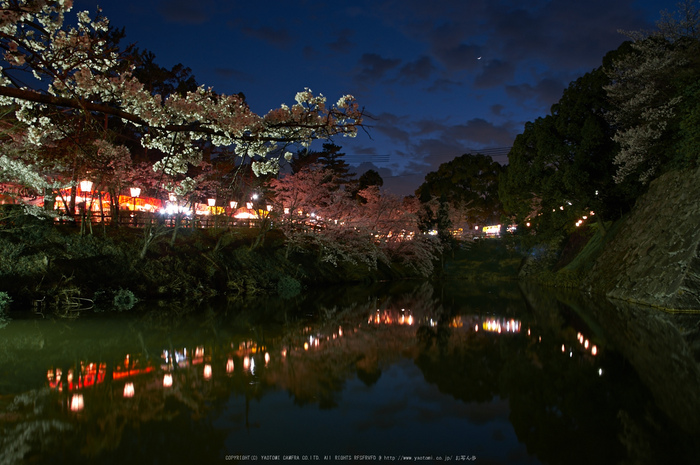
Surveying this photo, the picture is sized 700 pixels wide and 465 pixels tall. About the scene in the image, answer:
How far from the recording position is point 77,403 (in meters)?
5.14

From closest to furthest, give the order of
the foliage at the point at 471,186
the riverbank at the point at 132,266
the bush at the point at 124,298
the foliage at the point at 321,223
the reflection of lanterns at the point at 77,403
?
the reflection of lanterns at the point at 77,403 < the riverbank at the point at 132,266 < the bush at the point at 124,298 < the foliage at the point at 321,223 < the foliage at the point at 471,186

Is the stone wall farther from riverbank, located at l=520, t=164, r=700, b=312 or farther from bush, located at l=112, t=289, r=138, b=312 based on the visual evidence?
bush, located at l=112, t=289, r=138, b=312

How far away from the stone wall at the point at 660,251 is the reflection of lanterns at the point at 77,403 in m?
14.0

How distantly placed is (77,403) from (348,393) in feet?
10.0

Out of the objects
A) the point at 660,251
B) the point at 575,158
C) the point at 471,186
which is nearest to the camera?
the point at 660,251

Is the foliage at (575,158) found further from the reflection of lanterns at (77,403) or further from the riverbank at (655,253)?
the reflection of lanterns at (77,403)

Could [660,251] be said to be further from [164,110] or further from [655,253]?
[164,110]

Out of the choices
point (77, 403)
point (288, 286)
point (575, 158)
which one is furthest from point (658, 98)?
point (77, 403)

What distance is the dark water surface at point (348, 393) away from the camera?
4039mm

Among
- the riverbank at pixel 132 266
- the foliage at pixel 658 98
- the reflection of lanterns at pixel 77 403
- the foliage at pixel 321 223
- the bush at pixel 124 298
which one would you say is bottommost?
the bush at pixel 124 298

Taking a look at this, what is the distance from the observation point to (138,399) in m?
5.34

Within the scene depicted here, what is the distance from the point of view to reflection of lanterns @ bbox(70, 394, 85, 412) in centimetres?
497

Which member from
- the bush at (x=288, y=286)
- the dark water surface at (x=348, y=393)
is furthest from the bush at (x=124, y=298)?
the bush at (x=288, y=286)

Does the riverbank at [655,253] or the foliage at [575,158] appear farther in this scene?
the foliage at [575,158]
